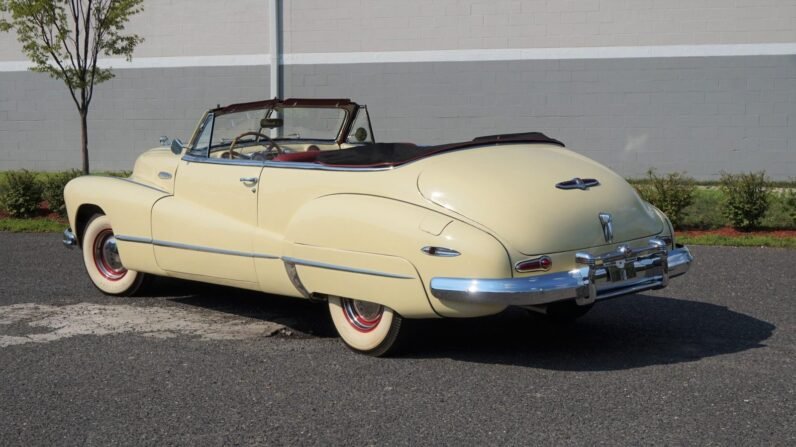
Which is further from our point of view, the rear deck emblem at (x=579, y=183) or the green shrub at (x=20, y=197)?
the green shrub at (x=20, y=197)

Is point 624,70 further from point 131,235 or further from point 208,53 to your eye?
point 131,235

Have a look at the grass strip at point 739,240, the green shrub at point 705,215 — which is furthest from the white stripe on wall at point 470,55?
the grass strip at point 739,240

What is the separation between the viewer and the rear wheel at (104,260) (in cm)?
736

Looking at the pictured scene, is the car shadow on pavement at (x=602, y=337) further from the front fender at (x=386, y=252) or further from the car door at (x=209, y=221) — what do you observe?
the car door at (x=209, y=221)

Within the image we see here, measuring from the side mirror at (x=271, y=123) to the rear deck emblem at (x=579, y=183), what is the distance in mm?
2574

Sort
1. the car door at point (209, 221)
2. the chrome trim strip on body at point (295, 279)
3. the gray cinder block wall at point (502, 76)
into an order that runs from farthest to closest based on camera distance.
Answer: the gray cinder block wall at point (502, 76), the car door at point (209, 221), the chrome trim strip on body at point (295, 279)

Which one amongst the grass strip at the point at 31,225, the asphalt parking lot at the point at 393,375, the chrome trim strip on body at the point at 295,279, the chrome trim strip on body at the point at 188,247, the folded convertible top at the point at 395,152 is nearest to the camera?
the asphalt parking lot at the point at 393,375

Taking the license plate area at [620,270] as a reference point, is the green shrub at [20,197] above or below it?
below

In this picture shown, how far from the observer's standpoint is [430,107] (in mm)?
16859

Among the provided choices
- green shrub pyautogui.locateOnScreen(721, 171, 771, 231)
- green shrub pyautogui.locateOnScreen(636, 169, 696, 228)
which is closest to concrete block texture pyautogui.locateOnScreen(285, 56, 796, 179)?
green shrub pyautogui.locateOnScreen(636, 169, 696, 228)

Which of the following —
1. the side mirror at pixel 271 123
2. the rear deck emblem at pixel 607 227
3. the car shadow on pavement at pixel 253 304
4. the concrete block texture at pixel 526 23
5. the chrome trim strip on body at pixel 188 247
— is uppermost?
the concrete block texture at pixel 526 23

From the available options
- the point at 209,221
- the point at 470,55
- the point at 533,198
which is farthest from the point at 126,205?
the point at 470,55

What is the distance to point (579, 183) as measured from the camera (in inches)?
216

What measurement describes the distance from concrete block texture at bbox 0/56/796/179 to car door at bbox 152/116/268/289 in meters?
10.3
